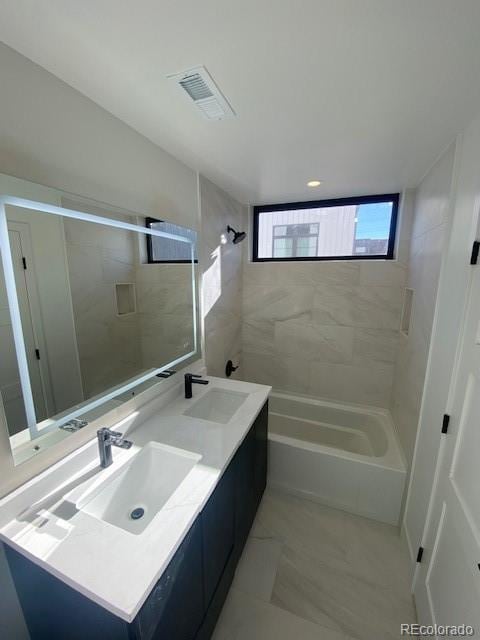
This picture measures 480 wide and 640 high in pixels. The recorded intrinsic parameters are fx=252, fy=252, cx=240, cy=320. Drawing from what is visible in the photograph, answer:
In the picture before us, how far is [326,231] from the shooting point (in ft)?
8.32

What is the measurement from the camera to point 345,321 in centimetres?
246

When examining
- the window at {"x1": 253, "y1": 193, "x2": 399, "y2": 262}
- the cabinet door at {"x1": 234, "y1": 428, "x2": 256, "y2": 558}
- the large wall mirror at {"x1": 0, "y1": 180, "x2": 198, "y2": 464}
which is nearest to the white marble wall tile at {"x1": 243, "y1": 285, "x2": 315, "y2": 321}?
the window at {"x1": 253, "y1": 193, "x2": 399, "y2": 262}

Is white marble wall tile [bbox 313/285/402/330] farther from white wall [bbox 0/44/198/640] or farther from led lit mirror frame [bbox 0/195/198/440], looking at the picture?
led lit mirror frame [bbox 0/195/198/440]

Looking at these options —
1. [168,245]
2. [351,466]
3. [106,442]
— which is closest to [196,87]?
[168,245]

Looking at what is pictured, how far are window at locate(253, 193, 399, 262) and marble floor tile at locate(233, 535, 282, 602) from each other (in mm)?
2359

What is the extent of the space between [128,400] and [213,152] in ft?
4.85

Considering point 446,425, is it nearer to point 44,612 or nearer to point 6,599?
point 44,612

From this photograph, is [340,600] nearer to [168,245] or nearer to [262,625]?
[262,625]

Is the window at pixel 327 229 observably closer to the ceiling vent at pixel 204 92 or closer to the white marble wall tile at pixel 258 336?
the white marble wall tile at pixel 258 336

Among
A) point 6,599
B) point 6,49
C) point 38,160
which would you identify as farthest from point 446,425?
point 6,49

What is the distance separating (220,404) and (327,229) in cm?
197

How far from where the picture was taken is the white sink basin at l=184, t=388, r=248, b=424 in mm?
1723

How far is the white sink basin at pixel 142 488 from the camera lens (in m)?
0.99

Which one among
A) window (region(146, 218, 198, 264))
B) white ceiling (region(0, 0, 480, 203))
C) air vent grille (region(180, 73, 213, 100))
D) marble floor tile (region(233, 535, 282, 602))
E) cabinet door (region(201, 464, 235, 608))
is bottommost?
marble floor tile (region(233, 535, 282, 602))
